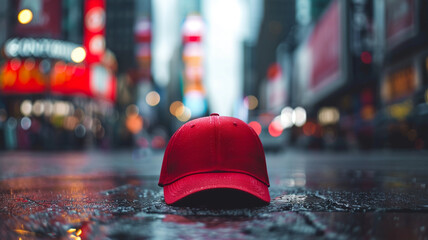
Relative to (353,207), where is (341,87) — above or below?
above

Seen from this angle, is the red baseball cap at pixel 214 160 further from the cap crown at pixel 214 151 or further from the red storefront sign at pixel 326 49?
the red storefront sign at pixel 326 49

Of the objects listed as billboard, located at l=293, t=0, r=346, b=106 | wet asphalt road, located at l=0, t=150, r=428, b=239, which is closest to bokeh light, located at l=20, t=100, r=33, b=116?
billboard, located at l=293, t=0, r=346, b=106

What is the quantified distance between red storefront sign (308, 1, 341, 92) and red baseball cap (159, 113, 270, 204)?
106 feet

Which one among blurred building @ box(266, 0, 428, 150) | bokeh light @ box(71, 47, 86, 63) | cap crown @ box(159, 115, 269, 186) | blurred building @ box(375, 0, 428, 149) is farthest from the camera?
bokeh light @ box(71, 47, 86, 63)

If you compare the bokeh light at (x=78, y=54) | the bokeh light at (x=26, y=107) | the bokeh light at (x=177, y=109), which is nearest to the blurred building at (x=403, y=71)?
the bokeh light at (x=78, y=54)

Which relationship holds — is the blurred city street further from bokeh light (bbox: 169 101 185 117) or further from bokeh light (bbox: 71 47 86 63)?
bokeh light (bbox: 169 101 185 117)

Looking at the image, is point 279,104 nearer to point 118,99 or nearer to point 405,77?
point 118,99

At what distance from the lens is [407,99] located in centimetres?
2247

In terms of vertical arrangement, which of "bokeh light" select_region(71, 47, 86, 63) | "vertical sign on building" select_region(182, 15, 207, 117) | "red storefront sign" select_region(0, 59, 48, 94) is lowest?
"red storefront sign" select_region(0, 59, 48, 94)

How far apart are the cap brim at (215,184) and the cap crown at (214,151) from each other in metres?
0.03

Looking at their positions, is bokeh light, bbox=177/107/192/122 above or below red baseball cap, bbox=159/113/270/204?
above

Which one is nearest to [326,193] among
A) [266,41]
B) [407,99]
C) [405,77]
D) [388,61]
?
[407,99]

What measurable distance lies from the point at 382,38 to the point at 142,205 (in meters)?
25.0

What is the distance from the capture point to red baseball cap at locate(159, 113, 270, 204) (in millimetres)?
2383
